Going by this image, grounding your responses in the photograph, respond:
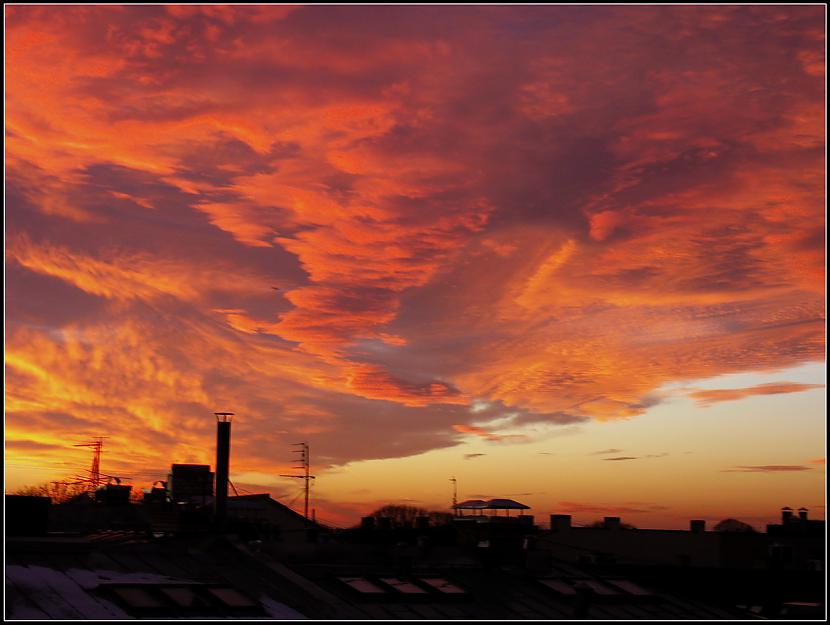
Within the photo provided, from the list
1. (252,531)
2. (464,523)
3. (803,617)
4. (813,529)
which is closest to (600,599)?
(803,617)

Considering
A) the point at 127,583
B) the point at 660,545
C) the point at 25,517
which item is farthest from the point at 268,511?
the point at 127,583

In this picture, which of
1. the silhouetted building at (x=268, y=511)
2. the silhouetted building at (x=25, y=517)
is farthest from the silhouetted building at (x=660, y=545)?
the silhouetted building at (x=25, y=517)

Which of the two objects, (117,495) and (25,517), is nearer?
(25,517)

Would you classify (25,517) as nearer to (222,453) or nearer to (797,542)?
(222,453)

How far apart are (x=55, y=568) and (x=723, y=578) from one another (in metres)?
39.1

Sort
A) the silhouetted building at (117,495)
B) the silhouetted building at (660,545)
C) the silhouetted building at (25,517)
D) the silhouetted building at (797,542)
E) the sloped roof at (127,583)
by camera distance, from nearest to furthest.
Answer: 1. the sloped roof at (127,583)
2. the silhouetted building at (25,517)
3. the silhouetted building at (117,495)
4. the silhouetted building at (797,542)
5. the silhouetted building at (660,545)

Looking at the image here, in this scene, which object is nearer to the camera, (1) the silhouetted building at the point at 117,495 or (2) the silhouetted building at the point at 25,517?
(2) the silhouetted building at the point at 25,517

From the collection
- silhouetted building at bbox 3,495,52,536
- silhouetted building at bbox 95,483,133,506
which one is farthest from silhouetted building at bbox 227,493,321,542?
silhouetted building at bbox 3,495,52,536

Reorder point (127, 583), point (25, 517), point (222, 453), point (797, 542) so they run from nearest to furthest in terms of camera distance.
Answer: point (127, 583)
point (25, 517)
point (222, 453)
point (797, 542)

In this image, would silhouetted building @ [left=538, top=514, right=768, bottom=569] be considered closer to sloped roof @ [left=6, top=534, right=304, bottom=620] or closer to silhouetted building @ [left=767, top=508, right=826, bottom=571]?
silhouetted building @ [left=767, top=508, right=826, bottom=571]

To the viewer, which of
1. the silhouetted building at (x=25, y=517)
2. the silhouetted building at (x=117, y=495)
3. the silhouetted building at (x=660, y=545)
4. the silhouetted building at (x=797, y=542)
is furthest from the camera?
the silhouetted building at (x=660, y=545)

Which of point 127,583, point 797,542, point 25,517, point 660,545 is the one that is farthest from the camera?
point 797,542

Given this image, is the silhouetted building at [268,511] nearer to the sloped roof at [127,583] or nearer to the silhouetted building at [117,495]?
the silhouetted building at [117,495]

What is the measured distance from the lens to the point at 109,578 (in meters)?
35.8
